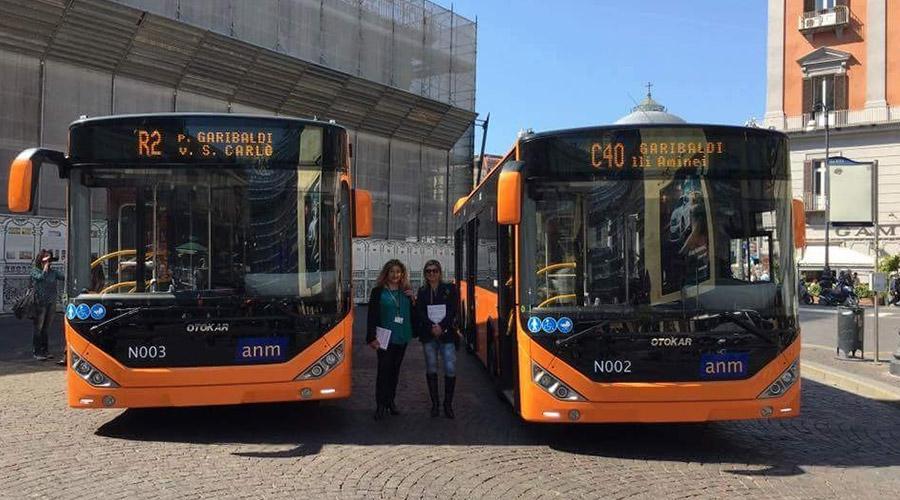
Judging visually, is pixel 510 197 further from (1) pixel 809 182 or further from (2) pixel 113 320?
(1) pixel 809 182

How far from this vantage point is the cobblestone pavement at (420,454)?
552 centimetres

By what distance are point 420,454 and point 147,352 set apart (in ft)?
8.20

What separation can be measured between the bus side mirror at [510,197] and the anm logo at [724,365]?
75.2 inches

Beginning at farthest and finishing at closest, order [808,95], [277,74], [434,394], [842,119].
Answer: [808,95], [842,119], [277,74], [434,394]

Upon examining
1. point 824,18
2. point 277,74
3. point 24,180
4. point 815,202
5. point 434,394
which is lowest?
point 434,394

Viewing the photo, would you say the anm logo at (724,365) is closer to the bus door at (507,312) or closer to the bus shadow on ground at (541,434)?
the bus shadow on ground at (541,434)

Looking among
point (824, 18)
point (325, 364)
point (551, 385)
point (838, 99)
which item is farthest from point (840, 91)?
point (325, 364)

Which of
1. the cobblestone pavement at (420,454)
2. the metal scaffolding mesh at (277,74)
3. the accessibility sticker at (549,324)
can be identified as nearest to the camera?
the cobblestone pavement at (420,454)

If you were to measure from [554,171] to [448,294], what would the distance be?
7.02ft

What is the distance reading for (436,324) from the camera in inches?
313

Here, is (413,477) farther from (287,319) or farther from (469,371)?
(469,371)

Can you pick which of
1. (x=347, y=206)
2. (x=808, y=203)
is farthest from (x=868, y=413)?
(x=808, y=203)

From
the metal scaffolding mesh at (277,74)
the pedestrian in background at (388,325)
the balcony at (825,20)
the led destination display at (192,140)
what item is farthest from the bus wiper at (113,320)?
the balcony at (825,20)

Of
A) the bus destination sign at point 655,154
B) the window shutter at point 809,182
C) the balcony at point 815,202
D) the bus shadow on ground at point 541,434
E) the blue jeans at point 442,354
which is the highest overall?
the window shutter at point 809,182
